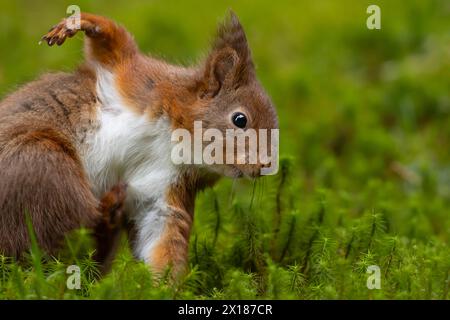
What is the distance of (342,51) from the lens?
11.5m

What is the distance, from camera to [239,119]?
547 centimetres

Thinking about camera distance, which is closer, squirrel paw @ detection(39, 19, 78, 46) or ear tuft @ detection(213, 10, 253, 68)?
squirrel paw @ detection(39, 19, 78, 46)

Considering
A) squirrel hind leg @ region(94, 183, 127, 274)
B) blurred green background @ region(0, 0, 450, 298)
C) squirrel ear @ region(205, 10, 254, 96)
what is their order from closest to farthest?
1. squirrel hind leg @ region(94, 183, 127, 274)
2. squirrel ear @ region(205, 10, 254, 96)
3. blurred green background @ region(0, 0, 450, 298)

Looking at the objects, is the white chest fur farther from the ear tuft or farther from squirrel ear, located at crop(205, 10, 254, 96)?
the ear tuft

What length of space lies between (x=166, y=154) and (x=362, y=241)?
1.44 meters

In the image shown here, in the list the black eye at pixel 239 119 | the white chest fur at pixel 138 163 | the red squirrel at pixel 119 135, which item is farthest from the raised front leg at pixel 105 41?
the black eye at pixel 239 119

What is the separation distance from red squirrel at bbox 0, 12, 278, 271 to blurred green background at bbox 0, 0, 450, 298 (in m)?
0.44

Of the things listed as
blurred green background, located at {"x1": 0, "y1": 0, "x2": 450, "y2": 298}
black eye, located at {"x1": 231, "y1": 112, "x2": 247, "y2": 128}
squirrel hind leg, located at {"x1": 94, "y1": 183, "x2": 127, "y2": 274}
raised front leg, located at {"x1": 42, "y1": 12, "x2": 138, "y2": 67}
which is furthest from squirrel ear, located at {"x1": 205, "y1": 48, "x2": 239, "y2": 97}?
squirrel hind leg, located at {"x1": 94, "y1": 183, "x2": 127, "y2": 274}

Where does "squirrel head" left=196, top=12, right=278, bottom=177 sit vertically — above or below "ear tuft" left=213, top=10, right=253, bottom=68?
below

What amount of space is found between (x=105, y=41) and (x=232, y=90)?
0.85m

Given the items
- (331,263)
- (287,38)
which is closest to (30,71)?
(287,38)

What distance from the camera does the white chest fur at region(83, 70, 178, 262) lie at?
538cm

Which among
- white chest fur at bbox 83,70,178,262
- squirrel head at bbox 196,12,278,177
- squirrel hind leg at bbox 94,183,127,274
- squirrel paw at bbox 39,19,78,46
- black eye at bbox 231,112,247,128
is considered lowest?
squirrel hind leg at bbox 94,183,127,274
